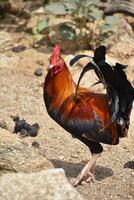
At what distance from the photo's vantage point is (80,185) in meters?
5.16

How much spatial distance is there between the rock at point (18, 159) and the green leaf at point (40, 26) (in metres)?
3.10

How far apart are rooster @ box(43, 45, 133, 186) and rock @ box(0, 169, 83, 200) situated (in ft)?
2.88

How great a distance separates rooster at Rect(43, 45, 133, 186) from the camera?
493 centimetres

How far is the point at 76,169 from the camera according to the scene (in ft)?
17.9

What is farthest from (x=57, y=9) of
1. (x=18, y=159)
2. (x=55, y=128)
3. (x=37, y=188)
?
(x=37, y=188)

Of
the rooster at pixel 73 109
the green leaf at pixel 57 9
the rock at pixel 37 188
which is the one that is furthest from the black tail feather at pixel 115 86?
the green leaf at pixel 57 9

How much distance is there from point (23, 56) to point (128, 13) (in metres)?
1.38

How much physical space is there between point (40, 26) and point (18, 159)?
334 centimetres

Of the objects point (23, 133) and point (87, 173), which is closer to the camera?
point (87, 173)

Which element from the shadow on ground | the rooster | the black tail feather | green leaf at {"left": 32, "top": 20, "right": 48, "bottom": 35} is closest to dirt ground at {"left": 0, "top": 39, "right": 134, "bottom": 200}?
the shadow on ground

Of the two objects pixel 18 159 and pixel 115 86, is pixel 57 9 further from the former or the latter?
pixel 18 159

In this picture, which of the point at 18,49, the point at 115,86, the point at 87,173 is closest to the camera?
the point at 115,86

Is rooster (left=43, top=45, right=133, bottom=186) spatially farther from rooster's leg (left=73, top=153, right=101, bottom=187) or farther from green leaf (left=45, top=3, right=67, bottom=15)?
green leaf (left=45, top=3, right=67, bottom=15)

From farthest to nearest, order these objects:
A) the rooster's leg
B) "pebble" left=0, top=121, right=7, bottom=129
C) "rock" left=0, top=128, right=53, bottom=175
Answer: "pebble" left=0, top=121, right=7, bottom=129 → the rooster's leg → "rock" left=0, top=128, right=53, bottom=175
